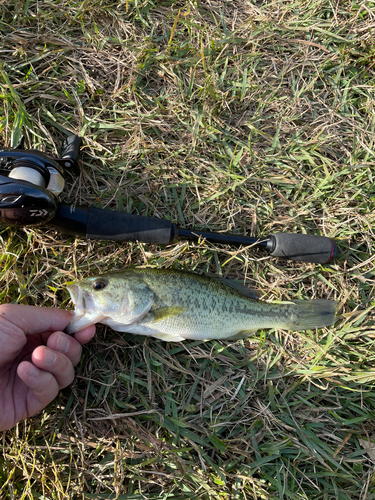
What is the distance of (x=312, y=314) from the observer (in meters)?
3.20

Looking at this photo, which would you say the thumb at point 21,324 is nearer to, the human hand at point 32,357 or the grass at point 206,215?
the human hand at point 32,357

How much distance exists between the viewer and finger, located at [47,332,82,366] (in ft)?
8.52

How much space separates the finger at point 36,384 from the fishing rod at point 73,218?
3.83ft

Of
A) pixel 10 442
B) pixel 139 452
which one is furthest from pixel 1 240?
pixel 139 452

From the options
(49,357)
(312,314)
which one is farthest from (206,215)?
(49,357)

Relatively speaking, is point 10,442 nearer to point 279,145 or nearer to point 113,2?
point 279,145

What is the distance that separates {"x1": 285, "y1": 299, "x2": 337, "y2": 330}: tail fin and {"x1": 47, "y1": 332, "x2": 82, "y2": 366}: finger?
2085mm

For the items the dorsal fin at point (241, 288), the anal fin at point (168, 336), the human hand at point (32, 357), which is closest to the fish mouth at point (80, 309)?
the human hand at point (32, 357)

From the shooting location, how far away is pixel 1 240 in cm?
309

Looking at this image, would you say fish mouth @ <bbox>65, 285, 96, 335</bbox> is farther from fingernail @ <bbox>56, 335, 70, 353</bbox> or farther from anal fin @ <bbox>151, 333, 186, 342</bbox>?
anal fin @ <bbox>151, 333, 186, 342</bbox>

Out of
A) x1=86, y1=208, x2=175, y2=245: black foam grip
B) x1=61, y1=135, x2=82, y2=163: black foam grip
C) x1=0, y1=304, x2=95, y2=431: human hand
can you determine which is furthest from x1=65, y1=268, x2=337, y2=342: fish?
x1=61, y1=135, x2=82, y2=163: black foam grip

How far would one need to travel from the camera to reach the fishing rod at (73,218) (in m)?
2.42

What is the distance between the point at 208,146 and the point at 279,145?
82 centimetres

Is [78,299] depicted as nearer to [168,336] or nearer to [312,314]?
[168,336]
